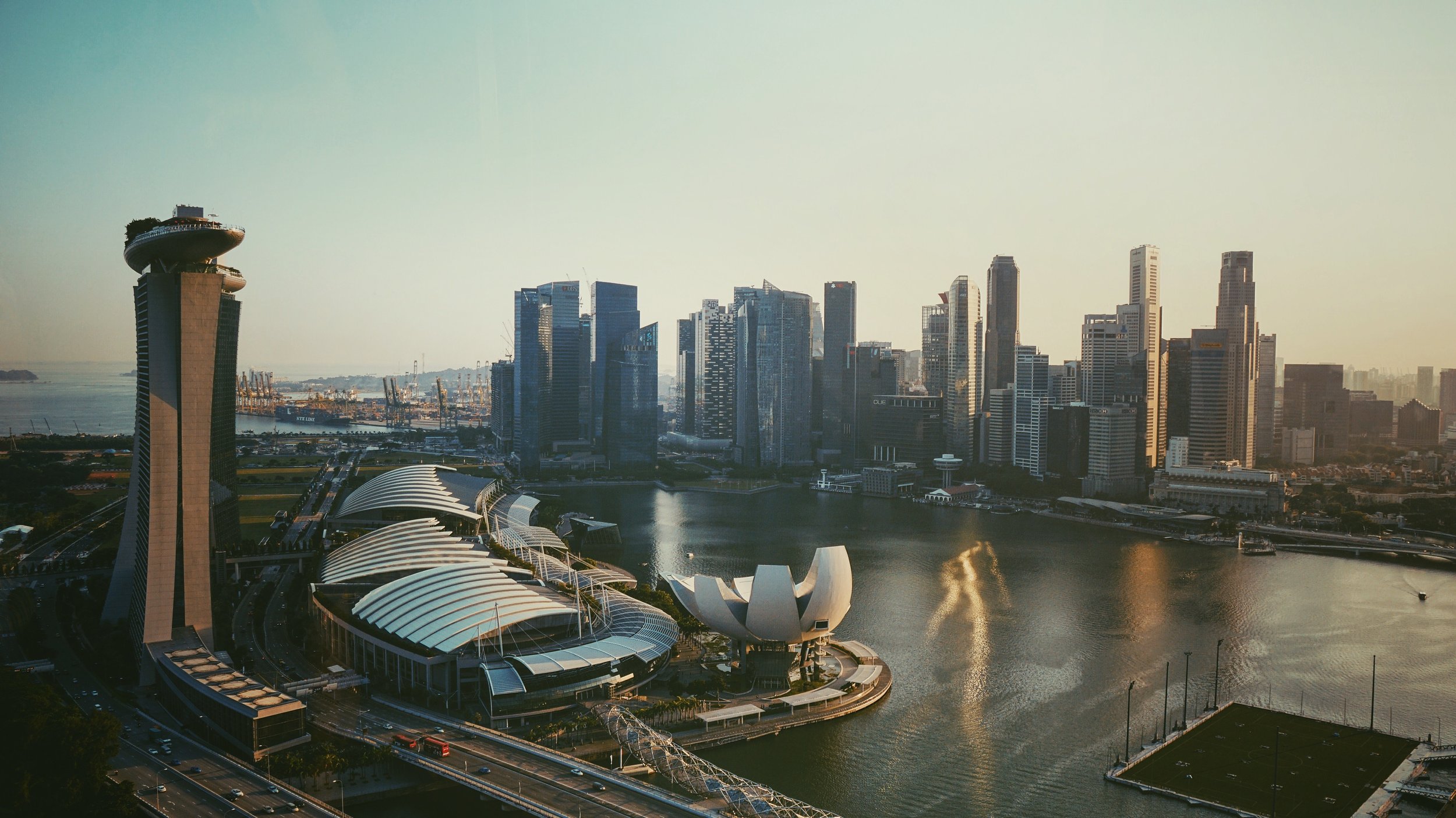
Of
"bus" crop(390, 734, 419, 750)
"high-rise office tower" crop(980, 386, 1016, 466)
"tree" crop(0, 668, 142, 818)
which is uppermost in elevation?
"high-rise office tower" crop(980, 386, 1016, 466)

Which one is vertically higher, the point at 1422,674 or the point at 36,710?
the point at 36,710

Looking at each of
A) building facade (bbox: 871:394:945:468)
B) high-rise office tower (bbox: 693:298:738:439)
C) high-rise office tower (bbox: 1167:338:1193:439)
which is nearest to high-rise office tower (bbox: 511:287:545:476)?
high-rise office tower (bbox: 693:298:738:439)

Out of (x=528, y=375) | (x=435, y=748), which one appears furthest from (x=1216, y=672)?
(x=528, y=375)

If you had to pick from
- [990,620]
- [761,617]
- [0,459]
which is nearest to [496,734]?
[761,617]

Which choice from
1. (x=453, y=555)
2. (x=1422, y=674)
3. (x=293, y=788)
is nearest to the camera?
(x=293, y=788)

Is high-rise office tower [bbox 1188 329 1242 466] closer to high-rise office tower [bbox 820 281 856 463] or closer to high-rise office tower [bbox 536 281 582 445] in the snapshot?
high-rise office tower [bbox 820 281 856 463]

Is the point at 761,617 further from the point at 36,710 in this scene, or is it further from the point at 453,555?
the point at 36,710
